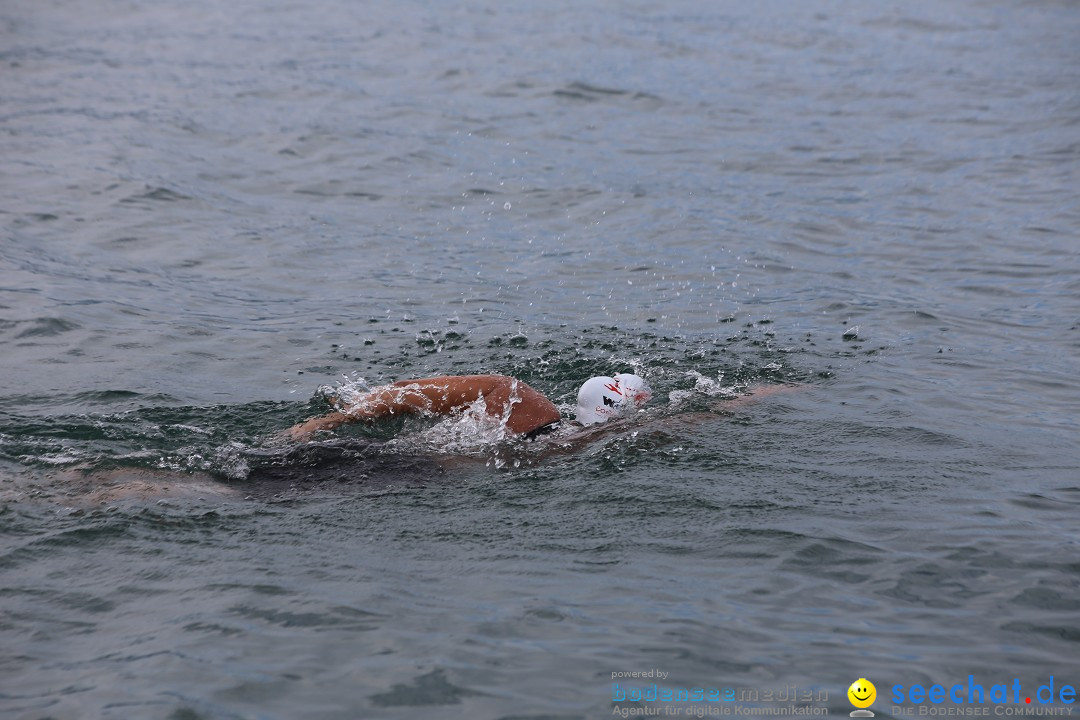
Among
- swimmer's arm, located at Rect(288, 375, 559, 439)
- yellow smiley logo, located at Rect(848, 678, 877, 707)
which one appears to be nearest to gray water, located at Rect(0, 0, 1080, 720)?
yellow smiley logo, located at Rect(848, 678, 877, 707)

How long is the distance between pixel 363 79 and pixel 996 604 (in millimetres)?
19070

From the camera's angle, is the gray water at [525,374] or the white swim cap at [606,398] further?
the white swim cap at [606,398]

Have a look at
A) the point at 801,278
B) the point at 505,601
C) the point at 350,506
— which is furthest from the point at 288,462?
the point at 801,278

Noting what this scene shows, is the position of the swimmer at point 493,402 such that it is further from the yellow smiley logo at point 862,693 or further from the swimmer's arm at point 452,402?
the yellow smiley logo at point 862,693

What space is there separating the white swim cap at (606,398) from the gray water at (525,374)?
233 millimetres

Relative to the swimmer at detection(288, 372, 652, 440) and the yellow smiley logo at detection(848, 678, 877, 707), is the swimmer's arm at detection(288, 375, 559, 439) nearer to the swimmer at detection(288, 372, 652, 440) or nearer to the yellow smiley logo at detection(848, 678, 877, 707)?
the swimmer at detection(288, 372, 652, 440)

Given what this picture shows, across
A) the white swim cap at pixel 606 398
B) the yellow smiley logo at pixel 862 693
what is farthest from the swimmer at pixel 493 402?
the yellow smiley logo at pixel 862 693

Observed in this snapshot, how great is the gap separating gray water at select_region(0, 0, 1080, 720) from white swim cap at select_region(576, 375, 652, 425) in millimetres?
233

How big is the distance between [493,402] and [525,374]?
2211 mm

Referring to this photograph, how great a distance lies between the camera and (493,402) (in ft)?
26.0

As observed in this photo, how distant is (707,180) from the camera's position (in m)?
16.8

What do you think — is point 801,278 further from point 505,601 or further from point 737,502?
point 505,601

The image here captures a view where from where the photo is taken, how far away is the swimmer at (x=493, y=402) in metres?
7.96

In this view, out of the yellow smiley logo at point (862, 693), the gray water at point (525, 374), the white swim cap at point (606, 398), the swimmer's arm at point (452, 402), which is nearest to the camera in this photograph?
the yellow smiley logo at point (862, 693)
